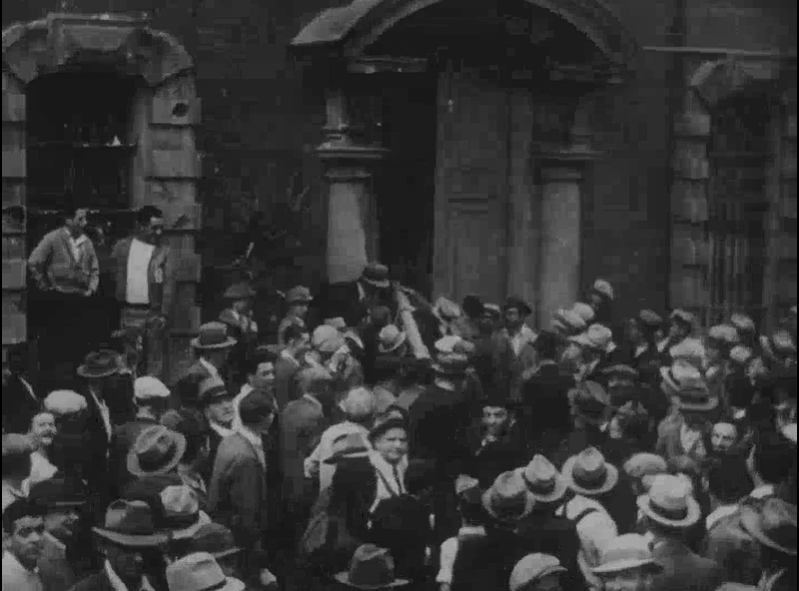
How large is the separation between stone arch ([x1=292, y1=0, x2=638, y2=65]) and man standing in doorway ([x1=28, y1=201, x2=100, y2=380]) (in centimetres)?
238

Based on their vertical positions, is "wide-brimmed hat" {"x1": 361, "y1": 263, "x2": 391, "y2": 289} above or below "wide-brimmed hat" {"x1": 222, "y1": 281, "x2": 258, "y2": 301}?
above

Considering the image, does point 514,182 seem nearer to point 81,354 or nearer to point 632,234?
point 632,234

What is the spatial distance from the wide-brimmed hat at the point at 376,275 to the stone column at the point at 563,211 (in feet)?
5.05

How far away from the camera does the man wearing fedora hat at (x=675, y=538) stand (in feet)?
23.5

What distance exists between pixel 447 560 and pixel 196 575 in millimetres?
1444

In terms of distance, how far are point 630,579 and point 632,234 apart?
288 inches

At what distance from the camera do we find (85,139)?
487 inches

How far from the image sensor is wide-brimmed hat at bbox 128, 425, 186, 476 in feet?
27.0

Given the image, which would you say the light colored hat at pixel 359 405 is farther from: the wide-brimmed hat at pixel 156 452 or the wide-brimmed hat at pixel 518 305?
the wide-brimmed hat at pixel 518 305

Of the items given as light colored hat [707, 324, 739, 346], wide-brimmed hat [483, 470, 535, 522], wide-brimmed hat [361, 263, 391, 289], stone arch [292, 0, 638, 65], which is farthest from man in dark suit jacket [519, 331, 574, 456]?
stone arch [292, 0, 638, 65]

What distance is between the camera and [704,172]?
46.9 feet

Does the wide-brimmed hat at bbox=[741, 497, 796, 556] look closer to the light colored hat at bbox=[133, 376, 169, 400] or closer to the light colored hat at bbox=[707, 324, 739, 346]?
the light colored hat at bbox=[133, 376, 169, 400]

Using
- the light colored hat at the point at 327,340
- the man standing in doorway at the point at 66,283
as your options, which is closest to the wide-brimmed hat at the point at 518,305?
the light colored hat at the point at 327,340

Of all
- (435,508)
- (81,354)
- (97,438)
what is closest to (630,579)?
(435,508)
